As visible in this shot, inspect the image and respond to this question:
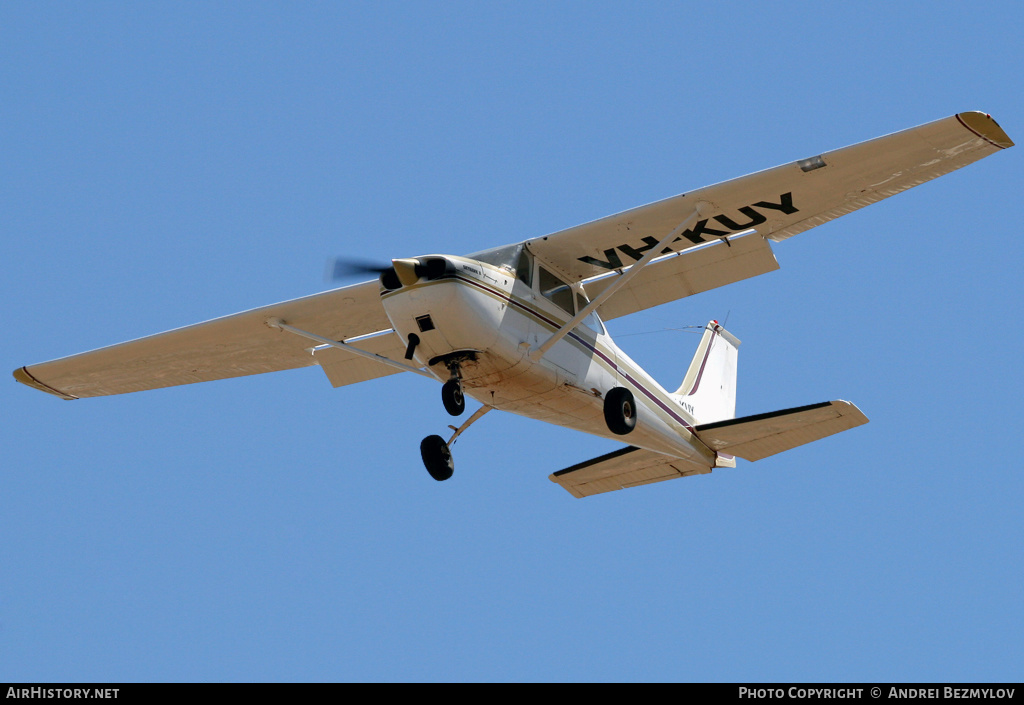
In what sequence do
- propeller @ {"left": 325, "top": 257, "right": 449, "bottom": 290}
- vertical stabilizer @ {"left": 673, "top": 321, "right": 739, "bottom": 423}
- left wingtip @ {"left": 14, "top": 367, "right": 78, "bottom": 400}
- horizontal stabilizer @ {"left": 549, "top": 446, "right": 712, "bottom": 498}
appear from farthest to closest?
vertical stabilizer @ {"left": 673, "top": 321, "right": 739, "bottom": 423} < left wingtip @ {"left": 14, "top": 367, "right": 78, "bottom": 400} < horizontal stabilizer @ {"left": 549, "top": 446, "right": 712, "bottom": 498} < propeller @ {"left": 325, "top": 257, "right": 449, "bottom": 290}

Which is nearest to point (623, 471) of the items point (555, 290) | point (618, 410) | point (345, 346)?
point (618, 410)

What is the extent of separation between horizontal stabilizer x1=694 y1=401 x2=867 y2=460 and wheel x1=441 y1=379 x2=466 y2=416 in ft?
15.3

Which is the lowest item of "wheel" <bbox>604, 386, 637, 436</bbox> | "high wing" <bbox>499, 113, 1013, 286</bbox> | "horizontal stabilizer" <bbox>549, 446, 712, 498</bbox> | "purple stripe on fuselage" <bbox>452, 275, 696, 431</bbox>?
"wheel" <bbox>604, 386, 637, 436</bbox>

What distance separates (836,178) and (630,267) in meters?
2.57

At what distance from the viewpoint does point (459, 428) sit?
51.6 ft

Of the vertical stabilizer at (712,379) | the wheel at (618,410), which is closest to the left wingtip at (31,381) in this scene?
the wheel at (618,410)

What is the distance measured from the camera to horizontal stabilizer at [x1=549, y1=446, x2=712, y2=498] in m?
18.1

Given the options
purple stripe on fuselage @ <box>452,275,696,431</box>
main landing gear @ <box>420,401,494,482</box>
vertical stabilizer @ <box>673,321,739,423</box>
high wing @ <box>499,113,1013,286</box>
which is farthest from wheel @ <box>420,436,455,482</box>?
vertical stabilizer @ <box>673,321,739,423</box>

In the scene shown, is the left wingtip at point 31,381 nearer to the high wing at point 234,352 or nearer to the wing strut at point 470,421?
the high wing at point 234,352

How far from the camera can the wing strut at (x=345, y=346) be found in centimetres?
1556

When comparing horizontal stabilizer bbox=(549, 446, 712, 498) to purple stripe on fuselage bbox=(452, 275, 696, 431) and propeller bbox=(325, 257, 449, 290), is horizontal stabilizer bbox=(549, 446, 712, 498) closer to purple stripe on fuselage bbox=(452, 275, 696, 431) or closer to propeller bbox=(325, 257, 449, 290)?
purple stripe on fuselage bbox=(452, 275, 696, 431)

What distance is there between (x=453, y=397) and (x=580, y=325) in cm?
230

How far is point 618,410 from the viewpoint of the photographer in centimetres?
1552
